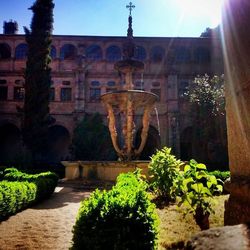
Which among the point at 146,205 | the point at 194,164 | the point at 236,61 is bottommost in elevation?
the point at 146,205

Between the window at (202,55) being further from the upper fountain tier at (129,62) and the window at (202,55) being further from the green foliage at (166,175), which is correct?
the green foliage at (166,175)

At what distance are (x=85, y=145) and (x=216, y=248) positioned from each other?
2059 centimetres

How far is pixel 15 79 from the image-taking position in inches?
1032

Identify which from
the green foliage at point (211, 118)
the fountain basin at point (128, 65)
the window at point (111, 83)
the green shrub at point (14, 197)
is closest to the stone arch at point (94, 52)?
the window at point (111, 83)

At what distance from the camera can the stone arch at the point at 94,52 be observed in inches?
1068

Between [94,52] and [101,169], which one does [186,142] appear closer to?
[94,52]

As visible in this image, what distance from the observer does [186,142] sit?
26.5 m

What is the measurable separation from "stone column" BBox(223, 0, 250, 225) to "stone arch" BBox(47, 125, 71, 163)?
959 inches

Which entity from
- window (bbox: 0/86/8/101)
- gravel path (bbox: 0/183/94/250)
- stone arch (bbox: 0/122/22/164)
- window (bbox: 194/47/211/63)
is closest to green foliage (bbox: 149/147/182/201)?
gravel path (bbox: 0/183/94/250)

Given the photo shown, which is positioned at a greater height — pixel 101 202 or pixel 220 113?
pixel 220 113

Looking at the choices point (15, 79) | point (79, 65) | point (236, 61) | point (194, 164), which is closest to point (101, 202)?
point (194, 164)

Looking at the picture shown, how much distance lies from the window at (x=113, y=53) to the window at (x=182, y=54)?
17.2ft

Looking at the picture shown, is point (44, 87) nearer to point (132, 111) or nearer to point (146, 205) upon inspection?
point (132, 111)

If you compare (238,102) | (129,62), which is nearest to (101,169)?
(129,62)
